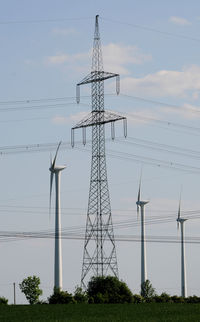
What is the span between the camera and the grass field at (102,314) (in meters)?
102

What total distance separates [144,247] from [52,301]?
134 feet

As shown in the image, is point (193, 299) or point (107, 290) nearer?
point (107, 290)

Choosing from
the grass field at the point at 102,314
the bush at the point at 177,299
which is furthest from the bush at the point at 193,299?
the grass field at the point at 102,314

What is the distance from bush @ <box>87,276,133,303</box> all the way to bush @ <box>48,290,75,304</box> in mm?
4226

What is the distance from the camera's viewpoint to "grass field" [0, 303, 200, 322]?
101994mm

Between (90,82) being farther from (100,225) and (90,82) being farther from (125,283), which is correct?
(125,283)

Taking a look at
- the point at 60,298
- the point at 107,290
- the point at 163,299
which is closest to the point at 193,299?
the point at 163,299

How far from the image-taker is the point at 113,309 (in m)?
125

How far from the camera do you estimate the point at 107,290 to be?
15288cm

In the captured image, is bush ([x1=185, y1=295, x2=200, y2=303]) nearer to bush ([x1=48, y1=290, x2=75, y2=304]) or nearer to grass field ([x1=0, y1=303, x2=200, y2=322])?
bush ([x1=48, y1=290, x2=75, y2=304])

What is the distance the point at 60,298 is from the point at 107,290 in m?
9.38

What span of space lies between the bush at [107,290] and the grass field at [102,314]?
16.6m

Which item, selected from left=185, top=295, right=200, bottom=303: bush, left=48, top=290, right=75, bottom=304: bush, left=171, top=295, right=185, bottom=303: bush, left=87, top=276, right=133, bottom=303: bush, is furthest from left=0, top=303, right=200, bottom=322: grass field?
left=185, top=295, right=200, bottom=303: bush

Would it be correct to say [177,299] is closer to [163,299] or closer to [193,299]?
[163,299]
